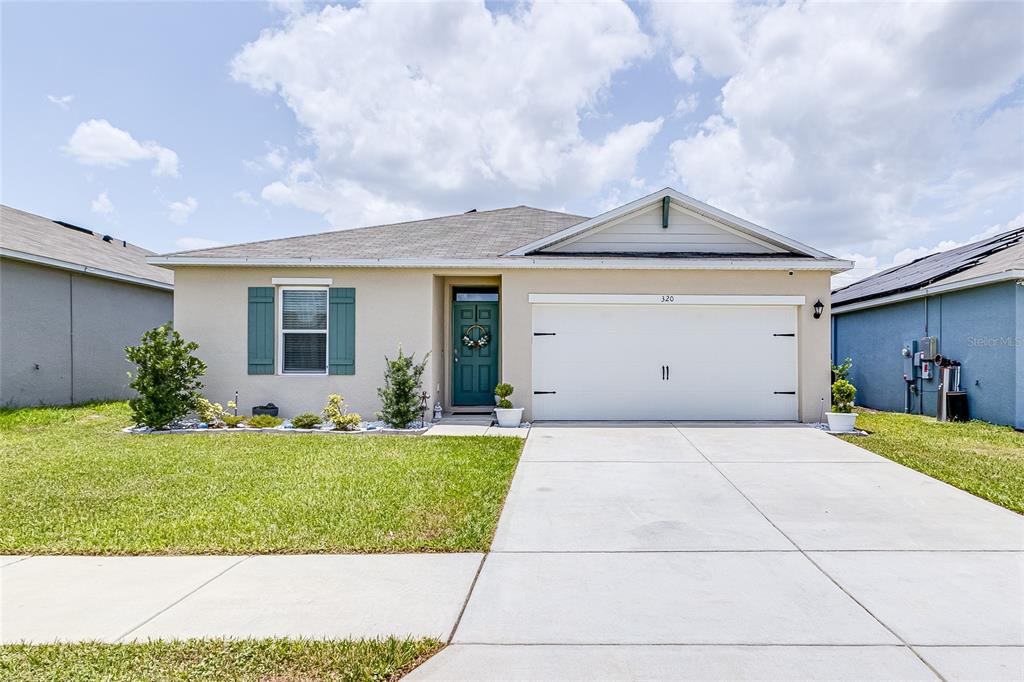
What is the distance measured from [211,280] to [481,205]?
8.69 m

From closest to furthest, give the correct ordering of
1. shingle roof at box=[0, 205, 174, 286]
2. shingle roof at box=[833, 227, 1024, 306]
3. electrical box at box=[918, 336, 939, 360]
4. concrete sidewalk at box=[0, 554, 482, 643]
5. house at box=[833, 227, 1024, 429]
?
concrete sidewalk at box=[0, 554, 482, 643] < house at box=[833, 227, 1024, 429] < shingle roof at box=[833, 227, 1024, 306] < electrical box at box=[918, 336, 939, 360] < shingle roof at box=[0, 205, 174, 286]

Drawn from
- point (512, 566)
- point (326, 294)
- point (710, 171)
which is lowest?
point (512, 566)

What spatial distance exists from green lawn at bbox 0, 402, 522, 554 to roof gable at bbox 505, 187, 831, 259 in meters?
4.21

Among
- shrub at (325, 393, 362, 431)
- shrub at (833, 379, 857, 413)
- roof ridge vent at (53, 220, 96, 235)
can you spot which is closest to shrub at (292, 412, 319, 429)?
shrub at (325, 393, 362, 431)

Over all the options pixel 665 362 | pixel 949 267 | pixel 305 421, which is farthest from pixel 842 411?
pixel 305 421

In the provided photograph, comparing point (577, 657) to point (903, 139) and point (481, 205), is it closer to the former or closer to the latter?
point (903, 139)

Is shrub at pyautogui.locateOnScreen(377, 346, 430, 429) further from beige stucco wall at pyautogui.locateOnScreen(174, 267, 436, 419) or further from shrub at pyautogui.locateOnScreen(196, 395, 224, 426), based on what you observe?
shrub at pyautogui.locateOnScreen(196, 395, 224, 426)

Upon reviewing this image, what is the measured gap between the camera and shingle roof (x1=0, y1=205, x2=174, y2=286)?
10742mm

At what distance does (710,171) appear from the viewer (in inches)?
473

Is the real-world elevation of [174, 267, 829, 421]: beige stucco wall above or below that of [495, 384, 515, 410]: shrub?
above

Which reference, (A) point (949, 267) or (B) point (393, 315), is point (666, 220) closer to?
(B) point (393, 315)

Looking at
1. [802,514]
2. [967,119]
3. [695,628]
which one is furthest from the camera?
[967,119]

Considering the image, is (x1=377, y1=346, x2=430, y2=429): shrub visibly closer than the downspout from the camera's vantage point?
Yes

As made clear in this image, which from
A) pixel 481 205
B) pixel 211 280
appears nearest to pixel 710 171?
pixel 481 205
